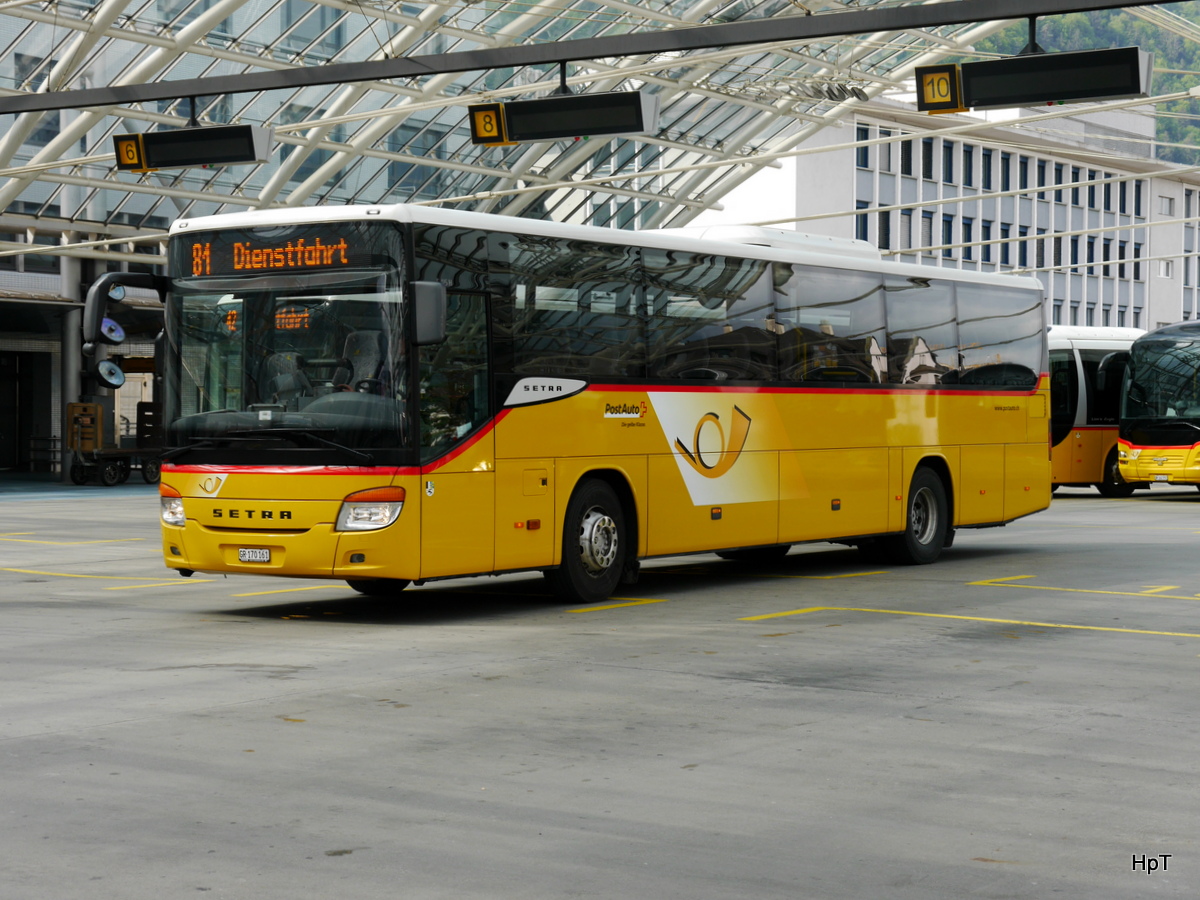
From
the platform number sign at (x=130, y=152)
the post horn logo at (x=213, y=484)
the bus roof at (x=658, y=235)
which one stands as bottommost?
the post horn logo at (x=213, y=484)

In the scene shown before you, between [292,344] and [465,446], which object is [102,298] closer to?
[292,344]

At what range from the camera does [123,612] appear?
13648 millimetres

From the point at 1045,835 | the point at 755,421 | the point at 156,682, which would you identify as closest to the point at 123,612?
the point at 156,682

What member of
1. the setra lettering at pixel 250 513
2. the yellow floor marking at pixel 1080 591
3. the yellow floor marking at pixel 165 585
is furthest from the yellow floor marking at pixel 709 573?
the setra lettering at pixel 250 513

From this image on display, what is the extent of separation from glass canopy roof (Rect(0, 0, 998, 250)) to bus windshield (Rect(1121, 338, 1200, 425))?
A: 8.88 meters

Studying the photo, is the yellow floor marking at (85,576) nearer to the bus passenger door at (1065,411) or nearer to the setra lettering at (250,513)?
the setra lettering at (250,513)

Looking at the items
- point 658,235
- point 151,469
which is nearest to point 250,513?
point 658,235

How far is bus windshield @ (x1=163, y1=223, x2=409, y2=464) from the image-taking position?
1241cm

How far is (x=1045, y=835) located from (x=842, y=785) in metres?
1.04

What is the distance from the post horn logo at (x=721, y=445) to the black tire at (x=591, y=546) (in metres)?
1.01

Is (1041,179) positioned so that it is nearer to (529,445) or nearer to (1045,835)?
(529,445)

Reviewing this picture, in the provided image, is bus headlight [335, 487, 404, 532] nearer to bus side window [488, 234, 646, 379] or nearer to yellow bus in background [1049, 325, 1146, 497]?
bus side window [488, 234, 646, 379]

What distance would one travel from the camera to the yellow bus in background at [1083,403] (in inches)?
1380

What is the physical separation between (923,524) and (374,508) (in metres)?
8.13
